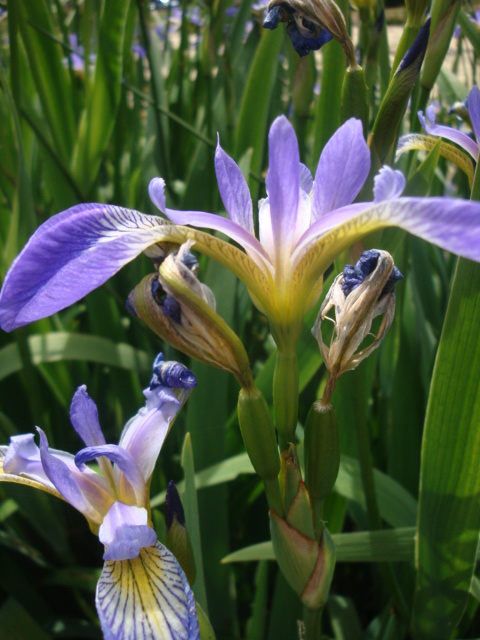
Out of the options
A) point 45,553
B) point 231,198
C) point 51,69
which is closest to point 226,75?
point 51,69

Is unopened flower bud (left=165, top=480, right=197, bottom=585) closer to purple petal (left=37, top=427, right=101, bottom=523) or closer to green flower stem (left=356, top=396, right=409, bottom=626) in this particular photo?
purple petal (left=37, top=427, right=101, bottom=523)

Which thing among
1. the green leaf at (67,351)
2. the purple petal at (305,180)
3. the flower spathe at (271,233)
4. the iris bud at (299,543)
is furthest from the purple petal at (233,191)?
the green leaf at (67,351)

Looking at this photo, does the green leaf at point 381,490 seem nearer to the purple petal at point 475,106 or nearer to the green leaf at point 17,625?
the green leaf at point 17,625

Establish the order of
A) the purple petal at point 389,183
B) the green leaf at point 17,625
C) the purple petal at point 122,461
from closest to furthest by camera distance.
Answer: the purple petal at point 389,183 → the purple petal at point 122,461 → the green leaf at point 17,625

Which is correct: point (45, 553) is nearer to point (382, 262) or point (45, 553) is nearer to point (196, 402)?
point (196, 402)

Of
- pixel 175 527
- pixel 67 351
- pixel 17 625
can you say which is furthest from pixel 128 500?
pixel 67 351

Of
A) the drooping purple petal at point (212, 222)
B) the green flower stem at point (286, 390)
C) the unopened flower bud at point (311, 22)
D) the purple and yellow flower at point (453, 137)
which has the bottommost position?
the green flower stem at point (286, 390)

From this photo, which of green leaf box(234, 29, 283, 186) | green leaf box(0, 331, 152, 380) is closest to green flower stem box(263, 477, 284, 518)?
green leaf box(0, 331, 152, 380)
